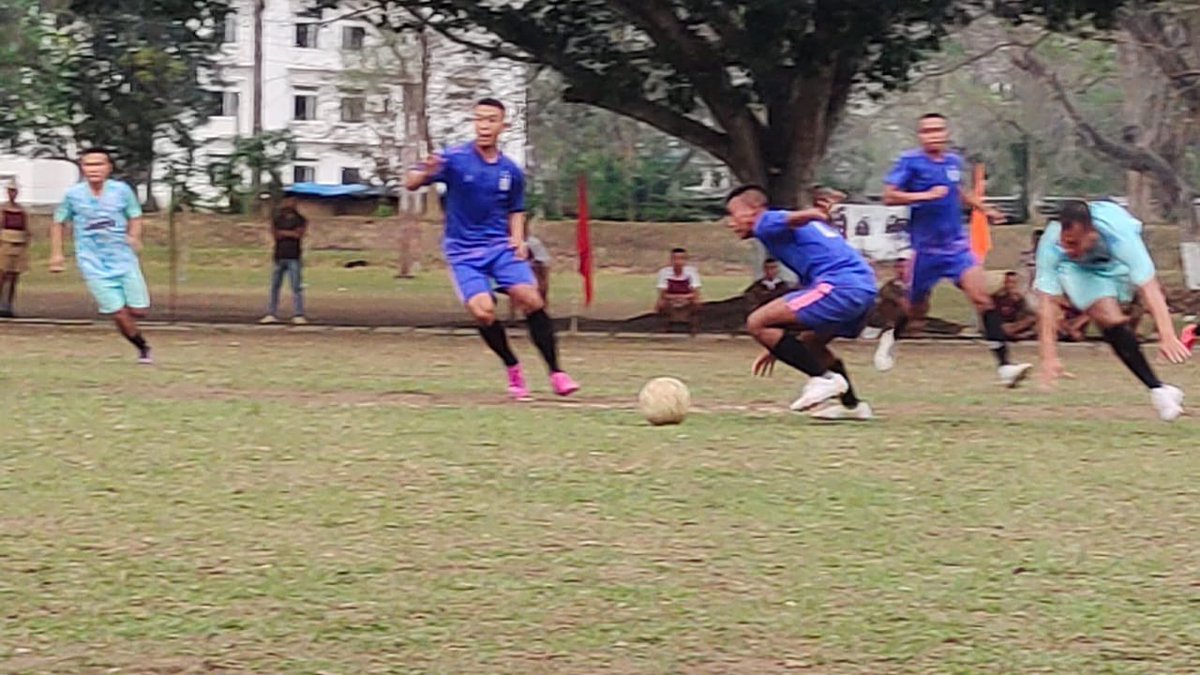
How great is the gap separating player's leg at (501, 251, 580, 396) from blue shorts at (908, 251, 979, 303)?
263 centimetres

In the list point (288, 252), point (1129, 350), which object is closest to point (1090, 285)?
point (1129, 350)

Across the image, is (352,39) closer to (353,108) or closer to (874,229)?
(353,108)

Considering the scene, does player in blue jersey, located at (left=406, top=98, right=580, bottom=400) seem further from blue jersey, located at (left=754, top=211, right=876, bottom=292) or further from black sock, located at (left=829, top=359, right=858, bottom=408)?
black sock, located at (left=829, top=359, right=858, bottom=408)

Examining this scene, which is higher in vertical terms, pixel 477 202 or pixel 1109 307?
pixel 477 202

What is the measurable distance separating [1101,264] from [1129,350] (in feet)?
1.70

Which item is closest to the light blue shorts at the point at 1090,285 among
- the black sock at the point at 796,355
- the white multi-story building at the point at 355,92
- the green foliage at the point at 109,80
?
the black sock at the point at 796,355

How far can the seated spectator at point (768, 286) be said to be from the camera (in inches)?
903

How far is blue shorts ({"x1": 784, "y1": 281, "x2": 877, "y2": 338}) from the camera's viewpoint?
10.8m

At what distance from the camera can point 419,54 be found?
147 feet

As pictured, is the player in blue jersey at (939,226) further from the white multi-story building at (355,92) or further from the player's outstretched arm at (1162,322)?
the white multi-story building at (355,92)

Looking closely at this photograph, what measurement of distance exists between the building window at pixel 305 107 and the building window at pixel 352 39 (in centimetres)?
238

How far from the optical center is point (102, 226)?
14.9 metres

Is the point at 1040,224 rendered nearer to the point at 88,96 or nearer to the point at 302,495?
the point at 88,96

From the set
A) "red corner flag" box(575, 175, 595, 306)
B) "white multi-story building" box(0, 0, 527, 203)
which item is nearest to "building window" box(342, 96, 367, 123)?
"white multi-story building" box(0, 0, 527, 203)
